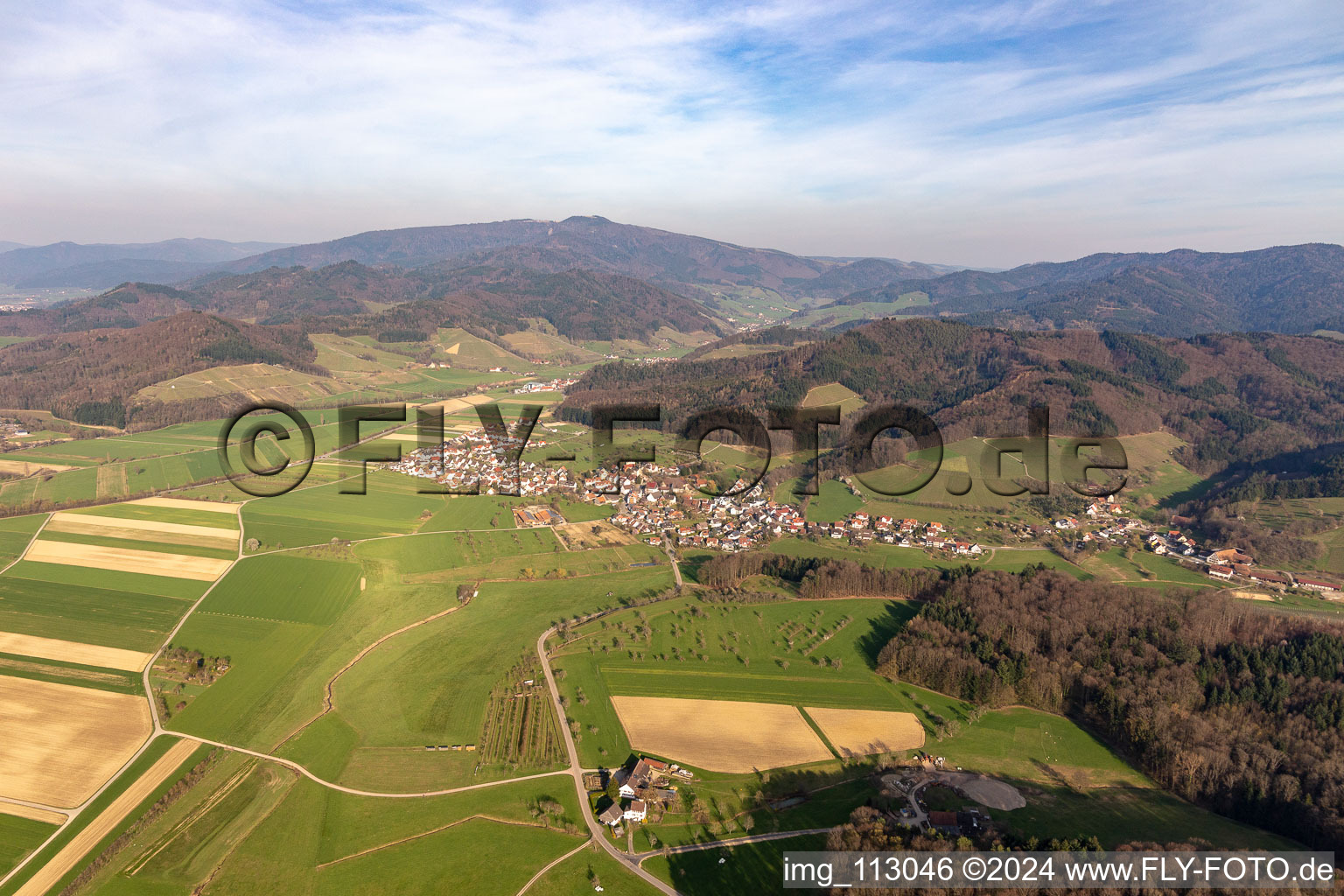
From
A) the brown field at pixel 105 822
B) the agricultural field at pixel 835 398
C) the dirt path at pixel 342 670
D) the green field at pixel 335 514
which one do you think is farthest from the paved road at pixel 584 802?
the agricultural field at pixel 835 398

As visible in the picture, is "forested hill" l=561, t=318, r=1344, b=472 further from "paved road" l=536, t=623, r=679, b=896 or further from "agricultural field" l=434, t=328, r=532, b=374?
"paved road" l=536, t=623, r=679, b=896

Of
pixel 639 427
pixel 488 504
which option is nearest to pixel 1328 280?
pixel 639 427

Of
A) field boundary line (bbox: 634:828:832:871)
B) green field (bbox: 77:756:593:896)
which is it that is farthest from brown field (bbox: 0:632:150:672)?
field boundary line (bbox: 634:828:832:871)

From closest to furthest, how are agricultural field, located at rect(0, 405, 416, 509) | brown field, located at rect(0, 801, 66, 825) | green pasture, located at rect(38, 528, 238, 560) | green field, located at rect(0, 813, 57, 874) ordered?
green field, located at rect(0, 813, 57, 874) → brown field, located at rect(0, 801, 66, 825) → green pasture, located at rect(38, 528, 238, 560) → agricultural field, located at rect(0, 405, 416, 509)

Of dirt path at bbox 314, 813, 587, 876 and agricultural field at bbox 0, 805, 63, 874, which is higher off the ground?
agricultural field at bbox 0, 805, 63, 874

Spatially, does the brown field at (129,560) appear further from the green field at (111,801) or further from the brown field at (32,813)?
the brown field at (32,813)

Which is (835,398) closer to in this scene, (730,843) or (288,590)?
(288,590)

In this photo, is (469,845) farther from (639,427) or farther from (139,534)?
(639,427)
